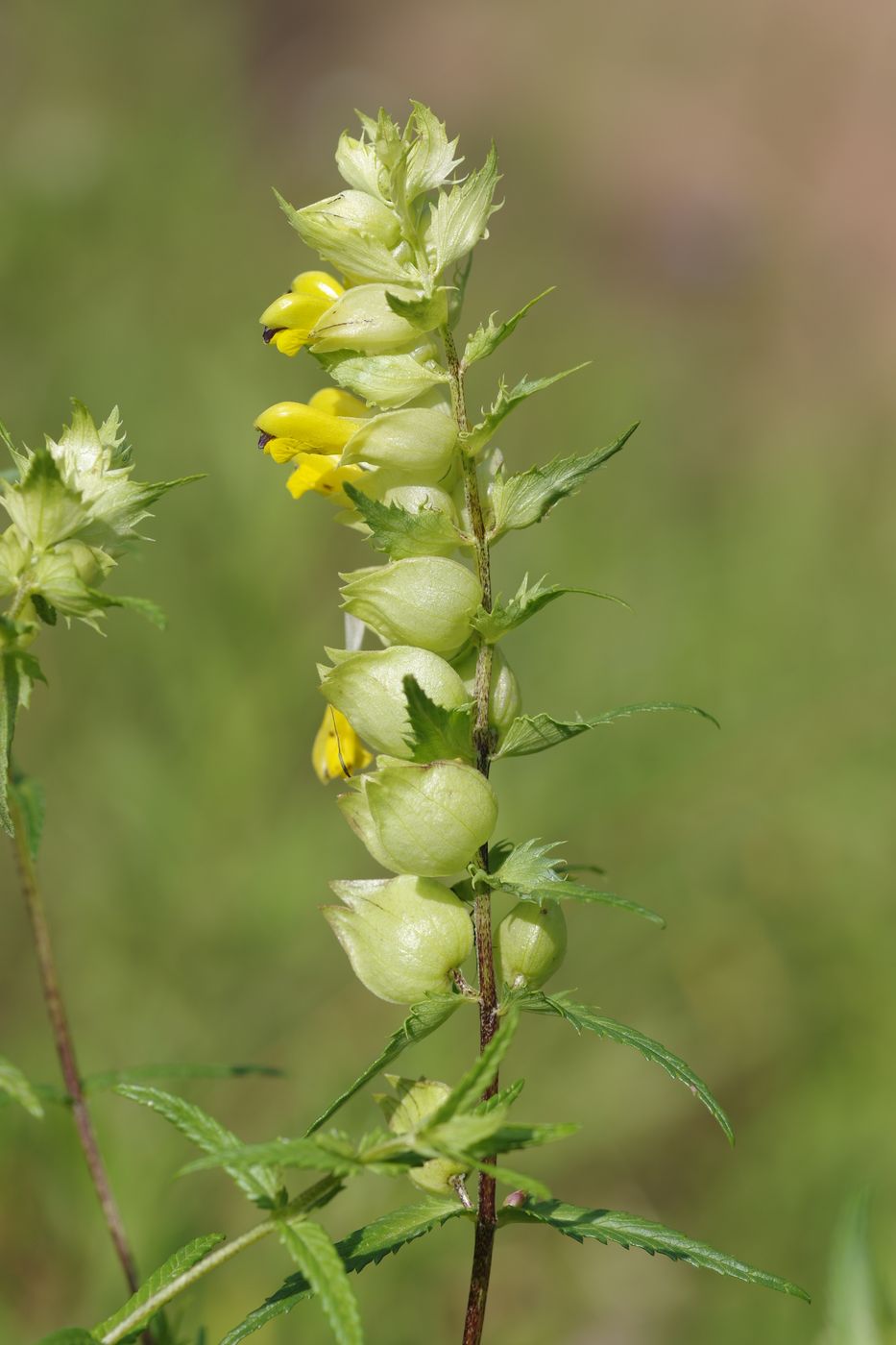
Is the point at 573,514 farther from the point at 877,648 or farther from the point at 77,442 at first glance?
the point at 77,442

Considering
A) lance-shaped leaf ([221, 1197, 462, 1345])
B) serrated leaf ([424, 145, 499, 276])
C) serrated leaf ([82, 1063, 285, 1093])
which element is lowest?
serrated leaf ([82, 1063, 285, 1093])

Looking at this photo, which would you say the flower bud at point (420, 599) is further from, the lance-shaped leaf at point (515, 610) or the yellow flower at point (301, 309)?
the yellow flower at point (301, 309)

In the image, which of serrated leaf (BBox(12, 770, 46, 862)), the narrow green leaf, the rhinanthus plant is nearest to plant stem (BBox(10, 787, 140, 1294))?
serrated leaf (BBox(12, 770, 46, 862))

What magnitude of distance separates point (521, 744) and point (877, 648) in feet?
10.6

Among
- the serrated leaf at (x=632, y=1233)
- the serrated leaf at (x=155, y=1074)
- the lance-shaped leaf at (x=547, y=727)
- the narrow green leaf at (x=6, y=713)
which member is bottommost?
the serrated leaf at (x=155, y=1074)

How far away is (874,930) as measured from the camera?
3682mm

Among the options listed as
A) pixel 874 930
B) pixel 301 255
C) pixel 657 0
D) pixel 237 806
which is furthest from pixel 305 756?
pixel 657 0

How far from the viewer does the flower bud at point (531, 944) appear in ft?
3.56

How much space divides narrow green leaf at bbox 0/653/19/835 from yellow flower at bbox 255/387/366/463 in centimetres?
37

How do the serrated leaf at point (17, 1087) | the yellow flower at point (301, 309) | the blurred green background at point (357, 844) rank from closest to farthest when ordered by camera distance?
the serrated leaf at point (17, 1087) → the yellow flower at point (301, 309) → the blurred green background at point (357, 844)

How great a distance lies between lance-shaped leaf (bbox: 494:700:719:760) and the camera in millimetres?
1016

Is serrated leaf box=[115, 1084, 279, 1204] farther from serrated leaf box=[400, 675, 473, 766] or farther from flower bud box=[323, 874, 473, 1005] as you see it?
serrated leaf box=[400, 675, 473, 766]

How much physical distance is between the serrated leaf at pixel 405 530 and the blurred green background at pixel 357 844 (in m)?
1.23

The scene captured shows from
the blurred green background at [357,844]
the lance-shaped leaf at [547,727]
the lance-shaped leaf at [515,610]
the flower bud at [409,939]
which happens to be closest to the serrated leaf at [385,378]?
the lance-shaped leaf at [515,610]
